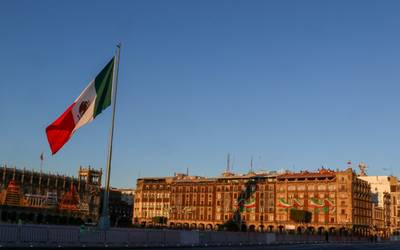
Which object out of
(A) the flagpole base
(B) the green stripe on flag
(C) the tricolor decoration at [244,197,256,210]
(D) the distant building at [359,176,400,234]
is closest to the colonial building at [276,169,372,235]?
(C) the tricolor decoration at [244,197,256,210]

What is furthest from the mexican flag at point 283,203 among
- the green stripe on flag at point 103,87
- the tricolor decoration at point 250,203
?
the green stripe on flag at point 103,87

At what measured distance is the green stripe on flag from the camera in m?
37.9

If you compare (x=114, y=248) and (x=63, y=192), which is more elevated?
(x=63, y=192)

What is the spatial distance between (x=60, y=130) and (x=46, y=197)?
12722 centimetres

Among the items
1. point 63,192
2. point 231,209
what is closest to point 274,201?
point 231,209

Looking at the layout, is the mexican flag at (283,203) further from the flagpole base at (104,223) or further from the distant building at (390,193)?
the flagpole base at (104,223)

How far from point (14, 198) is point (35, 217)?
945 centimetres

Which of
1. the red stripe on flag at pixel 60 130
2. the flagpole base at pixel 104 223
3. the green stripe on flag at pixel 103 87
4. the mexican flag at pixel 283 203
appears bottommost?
the flagpole base at pixel 104 223

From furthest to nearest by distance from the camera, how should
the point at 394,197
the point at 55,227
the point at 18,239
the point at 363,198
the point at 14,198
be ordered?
the point at 394,197
the point at 363,198
the point at 14,198
the point at 55,227
the point at 18,239

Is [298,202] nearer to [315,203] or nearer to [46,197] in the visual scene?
[315,203]

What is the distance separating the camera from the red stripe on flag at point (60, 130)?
3550 centimetres

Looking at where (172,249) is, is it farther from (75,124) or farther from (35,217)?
(35,217)

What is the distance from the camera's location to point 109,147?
38.2 metres

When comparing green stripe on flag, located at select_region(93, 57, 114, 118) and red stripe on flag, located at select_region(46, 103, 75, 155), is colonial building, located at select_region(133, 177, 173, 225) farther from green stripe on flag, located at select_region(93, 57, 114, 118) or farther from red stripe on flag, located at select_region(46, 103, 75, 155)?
red stripe on flag, located at select_region(46, 103, 75, 155)
